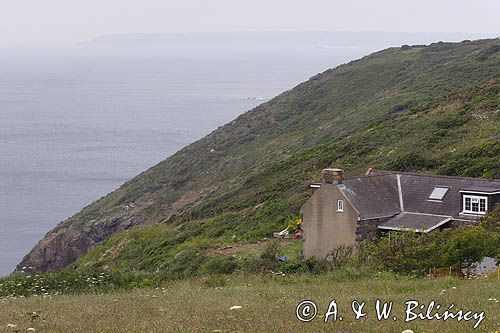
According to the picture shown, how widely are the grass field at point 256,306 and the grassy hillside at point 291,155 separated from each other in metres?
10.5

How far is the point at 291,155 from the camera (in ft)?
196

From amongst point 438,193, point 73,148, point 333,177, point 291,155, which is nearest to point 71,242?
point 291,155

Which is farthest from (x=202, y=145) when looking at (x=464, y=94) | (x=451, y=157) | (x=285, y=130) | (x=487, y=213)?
(x=487, y=213)

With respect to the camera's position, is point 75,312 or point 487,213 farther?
point 487,213

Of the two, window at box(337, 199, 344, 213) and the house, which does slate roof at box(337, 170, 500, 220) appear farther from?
window at box(337, 199, 344, 213)

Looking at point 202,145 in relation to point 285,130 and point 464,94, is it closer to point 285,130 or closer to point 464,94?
point 285,130

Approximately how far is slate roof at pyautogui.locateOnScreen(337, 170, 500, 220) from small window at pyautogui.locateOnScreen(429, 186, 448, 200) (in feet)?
0.39

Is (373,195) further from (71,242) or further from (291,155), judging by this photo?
(71,242)

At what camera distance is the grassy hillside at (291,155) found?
127 ft

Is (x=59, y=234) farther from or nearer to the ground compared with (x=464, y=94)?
nearer to the ground

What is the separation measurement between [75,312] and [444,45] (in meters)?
Result: 86.0

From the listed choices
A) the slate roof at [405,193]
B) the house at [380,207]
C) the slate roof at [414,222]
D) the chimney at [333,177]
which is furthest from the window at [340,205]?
the slate roof at [414,222]

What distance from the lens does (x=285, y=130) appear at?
246 feet

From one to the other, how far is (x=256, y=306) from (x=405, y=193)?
54.8ft
